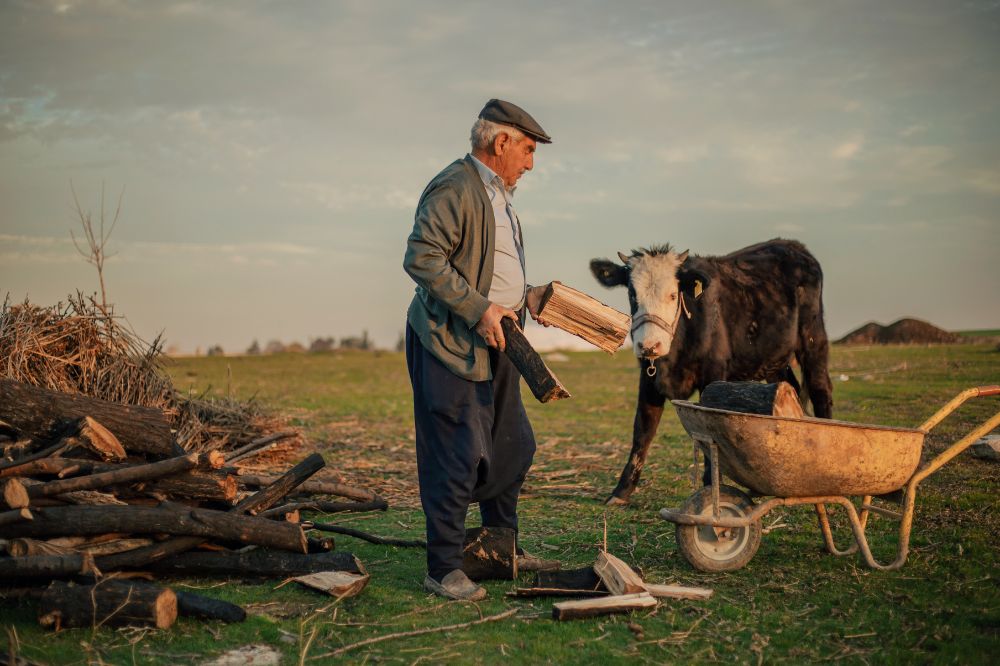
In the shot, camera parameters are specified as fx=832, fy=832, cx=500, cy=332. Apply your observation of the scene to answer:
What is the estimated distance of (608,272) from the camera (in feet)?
26.6

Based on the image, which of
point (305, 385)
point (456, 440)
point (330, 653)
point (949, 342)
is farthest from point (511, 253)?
point (949, 342)

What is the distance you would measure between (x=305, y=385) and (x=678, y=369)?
16059 millimetres

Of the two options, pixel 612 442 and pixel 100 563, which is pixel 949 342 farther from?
pixel 100 563

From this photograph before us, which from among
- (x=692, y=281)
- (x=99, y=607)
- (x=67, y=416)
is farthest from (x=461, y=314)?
(x=692, y=281)

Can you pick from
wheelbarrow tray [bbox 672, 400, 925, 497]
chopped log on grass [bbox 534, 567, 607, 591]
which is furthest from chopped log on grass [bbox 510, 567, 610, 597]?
wheelbarrow tray [bbox 672, 400, 925, 497]

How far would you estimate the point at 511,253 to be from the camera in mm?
5371

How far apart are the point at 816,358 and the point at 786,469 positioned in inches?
174

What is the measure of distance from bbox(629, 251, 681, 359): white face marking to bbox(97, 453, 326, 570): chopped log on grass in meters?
3.00

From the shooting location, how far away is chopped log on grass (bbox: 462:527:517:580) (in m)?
5.41

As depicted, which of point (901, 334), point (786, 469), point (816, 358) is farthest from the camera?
point (901, 334)

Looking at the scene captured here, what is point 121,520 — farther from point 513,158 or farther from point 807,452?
point 807,452

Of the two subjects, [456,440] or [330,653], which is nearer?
[330,653]

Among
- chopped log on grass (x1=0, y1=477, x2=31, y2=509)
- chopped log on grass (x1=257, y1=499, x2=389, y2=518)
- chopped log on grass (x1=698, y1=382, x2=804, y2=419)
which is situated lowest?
chopped log on grass (x1=257, y1=499, x2=389, y2=518)

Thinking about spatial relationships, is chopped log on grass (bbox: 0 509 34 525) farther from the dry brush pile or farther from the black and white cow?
the black and white cow
